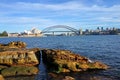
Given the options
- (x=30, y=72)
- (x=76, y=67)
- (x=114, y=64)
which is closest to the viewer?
(x=30, y=72)

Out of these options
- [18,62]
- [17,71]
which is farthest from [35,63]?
[17,71]

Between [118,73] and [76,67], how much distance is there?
4514 mm

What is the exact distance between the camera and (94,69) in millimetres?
28750

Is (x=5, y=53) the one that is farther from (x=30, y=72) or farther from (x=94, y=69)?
(x=94, y=69)

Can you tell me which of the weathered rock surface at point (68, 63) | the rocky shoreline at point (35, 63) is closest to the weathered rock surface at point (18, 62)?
the rocky shoreline at point (35, 63)

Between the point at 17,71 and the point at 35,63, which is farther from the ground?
the point at 35,63

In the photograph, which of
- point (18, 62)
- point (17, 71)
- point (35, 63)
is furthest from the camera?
point (35, 63)

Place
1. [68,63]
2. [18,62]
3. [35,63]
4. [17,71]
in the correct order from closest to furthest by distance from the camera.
→ [17,71] → [68,63] → [18,62] → [35,63]

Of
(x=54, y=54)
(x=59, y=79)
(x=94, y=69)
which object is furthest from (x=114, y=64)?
(x=59, y=79)

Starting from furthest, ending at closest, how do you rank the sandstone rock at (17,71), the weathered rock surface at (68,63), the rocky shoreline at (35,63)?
the weathered rock surface at (68,63) → the rocky shoreline at (35,63) → the sandstone rock at (17,71)

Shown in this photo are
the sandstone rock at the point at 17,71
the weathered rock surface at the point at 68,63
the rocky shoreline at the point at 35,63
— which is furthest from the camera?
the weathered rock surface at the point at 68,63

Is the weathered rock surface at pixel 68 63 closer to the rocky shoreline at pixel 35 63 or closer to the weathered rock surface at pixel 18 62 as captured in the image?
the rocky shoreline at pixel 35 63

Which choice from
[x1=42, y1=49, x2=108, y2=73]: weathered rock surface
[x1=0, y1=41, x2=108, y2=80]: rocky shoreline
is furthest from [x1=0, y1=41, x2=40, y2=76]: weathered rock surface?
[x1=42, y1=49, x2=108, y2=73]: weathered rock surface

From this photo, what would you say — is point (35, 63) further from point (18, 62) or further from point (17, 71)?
point (17, 71)
